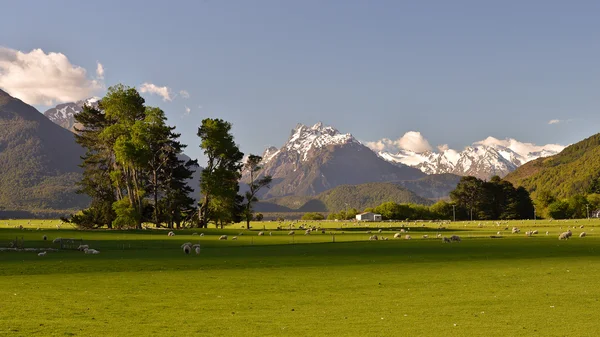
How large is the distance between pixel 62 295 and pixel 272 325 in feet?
35.3

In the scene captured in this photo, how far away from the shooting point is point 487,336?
1608cm

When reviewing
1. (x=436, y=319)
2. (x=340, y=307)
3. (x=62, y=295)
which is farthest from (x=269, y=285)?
(x=436, y=319)

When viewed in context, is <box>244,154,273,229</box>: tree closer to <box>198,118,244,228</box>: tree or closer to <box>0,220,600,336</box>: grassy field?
<box>198,118,244,228</box>: tree

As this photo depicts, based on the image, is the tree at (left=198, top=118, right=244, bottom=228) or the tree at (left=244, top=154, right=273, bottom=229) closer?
the tree at (left=198, top=118, right=244, bottom=228)

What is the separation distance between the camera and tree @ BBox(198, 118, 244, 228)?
10781 centimetres

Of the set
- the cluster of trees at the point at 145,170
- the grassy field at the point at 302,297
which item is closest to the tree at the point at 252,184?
the cluster of trees at the point at 145,170

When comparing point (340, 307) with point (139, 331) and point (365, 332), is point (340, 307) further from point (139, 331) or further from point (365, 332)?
point (139, 331)

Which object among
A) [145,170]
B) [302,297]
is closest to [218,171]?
[145,170]

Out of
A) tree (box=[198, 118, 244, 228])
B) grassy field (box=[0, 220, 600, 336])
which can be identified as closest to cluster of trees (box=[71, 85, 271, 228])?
tree (box=[198, 118, 244, 228])

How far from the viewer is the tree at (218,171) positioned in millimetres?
107812

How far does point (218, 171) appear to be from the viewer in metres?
109

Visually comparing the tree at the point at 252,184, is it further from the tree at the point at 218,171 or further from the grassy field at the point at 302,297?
the grassy field at the point at 302,297

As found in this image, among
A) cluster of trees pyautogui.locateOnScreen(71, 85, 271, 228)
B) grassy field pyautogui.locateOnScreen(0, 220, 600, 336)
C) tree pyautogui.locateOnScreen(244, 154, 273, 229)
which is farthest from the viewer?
tree pyautogui.locateOnScreen(244, 154, 273, 229)

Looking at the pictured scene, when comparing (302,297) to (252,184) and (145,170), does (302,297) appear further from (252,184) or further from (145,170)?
(252,184)
